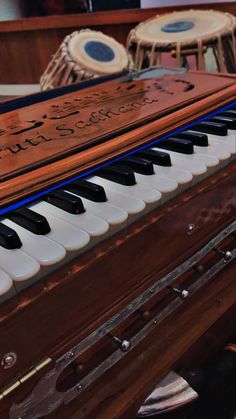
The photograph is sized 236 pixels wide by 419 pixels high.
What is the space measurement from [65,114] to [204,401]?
0.78m

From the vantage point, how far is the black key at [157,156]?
0.88 m

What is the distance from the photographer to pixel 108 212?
702mm

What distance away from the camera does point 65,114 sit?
1.07 metres

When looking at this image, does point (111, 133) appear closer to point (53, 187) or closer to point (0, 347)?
point (53, 187)

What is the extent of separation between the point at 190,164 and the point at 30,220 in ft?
1.29

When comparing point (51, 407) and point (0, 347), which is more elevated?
point (0, 347)

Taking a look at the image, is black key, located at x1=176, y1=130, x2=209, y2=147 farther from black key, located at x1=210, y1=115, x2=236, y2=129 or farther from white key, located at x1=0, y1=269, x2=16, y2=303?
white key, located at x1=0, y1=269, x2=16, y2=303

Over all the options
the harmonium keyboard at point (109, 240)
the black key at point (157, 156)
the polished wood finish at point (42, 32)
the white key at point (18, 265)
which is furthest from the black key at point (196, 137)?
the polished wood finish at point (42, 32)

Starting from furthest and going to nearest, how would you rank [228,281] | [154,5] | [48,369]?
[154,5] → [228,281] → [48,369]

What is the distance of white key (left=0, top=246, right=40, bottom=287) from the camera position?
558 millimetres

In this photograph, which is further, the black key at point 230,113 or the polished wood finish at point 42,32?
the polished wood finish at point 42,32

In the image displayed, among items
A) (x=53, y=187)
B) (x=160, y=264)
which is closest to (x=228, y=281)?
(x=160, y=264)

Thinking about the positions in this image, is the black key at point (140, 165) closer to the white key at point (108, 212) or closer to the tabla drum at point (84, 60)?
the white key at point (108, 212)

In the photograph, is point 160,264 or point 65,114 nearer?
point 160,264
